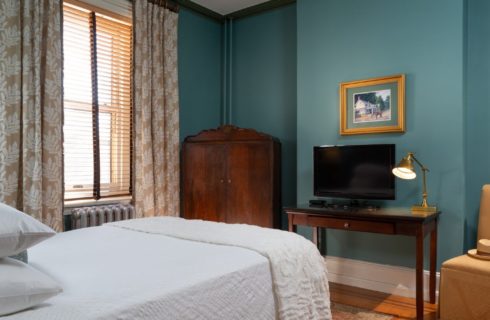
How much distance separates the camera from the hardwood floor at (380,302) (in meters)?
2.93

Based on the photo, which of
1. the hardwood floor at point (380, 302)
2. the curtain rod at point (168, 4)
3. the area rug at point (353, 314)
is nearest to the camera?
the area rug at point (353, 314)

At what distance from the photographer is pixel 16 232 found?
4.08 ft

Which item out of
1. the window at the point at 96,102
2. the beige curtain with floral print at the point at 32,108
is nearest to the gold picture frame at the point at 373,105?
the window at the point at 96,102

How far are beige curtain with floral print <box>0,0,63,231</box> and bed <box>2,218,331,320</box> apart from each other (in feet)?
3.16

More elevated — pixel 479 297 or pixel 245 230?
pixel 245 230

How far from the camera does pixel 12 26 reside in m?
2.87

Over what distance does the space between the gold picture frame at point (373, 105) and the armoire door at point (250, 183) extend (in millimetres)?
787

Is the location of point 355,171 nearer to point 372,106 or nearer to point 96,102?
point 372,106

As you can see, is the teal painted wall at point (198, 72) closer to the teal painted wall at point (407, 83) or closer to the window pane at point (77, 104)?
the window pane at point (77, 104)

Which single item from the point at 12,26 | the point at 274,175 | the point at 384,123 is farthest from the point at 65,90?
the point at 384,123

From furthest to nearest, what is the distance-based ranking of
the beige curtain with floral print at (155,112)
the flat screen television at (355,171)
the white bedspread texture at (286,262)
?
the beige curtain with floral print at (155,112) < the flat screen television at (355,171) < the white bedspread texture at (286,262)

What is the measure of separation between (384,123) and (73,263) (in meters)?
2.73

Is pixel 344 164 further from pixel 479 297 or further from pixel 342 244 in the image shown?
pixel 479 297

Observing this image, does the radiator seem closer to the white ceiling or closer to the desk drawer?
the desk drawer
